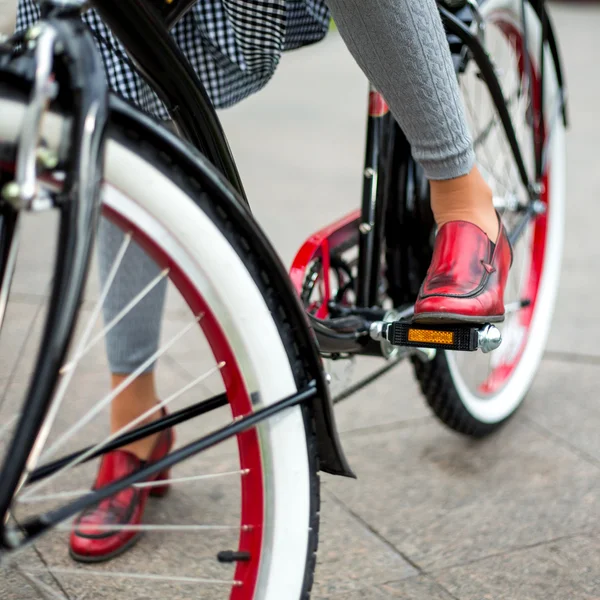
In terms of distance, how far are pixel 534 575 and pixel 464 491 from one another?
34 centimetres

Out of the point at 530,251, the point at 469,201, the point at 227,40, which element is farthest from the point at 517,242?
the point at 227,40

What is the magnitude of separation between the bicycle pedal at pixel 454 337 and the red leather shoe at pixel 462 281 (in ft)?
0.07

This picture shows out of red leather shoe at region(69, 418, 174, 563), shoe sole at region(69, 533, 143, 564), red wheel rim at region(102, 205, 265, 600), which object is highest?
red wheel rim at region(102, 205, 265, 600)

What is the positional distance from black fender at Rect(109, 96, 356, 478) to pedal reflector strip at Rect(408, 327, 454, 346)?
363 millimetres

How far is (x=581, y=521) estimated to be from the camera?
70.8 inches

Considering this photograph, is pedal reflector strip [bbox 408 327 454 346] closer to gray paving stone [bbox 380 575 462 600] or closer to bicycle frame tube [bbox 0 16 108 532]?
gray paving stone [bbox 380 575 462 600]

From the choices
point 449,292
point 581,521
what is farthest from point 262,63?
point 581,521

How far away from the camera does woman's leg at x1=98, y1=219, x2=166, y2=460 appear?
1.71 m

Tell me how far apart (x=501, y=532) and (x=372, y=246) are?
0.63 metres

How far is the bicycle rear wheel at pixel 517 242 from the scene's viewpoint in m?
1.99

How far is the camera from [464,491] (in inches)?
75.7

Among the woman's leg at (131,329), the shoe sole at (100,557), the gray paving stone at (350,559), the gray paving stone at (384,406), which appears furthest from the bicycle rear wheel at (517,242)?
the shoe sole at (100,557)

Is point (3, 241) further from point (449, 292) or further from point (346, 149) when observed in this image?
point (346, 149)

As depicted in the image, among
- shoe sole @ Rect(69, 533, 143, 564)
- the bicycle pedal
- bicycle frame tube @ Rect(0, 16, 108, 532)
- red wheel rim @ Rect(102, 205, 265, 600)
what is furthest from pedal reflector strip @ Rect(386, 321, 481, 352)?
bicycle frame tube @ Rect(0, 16, 108, 532)
